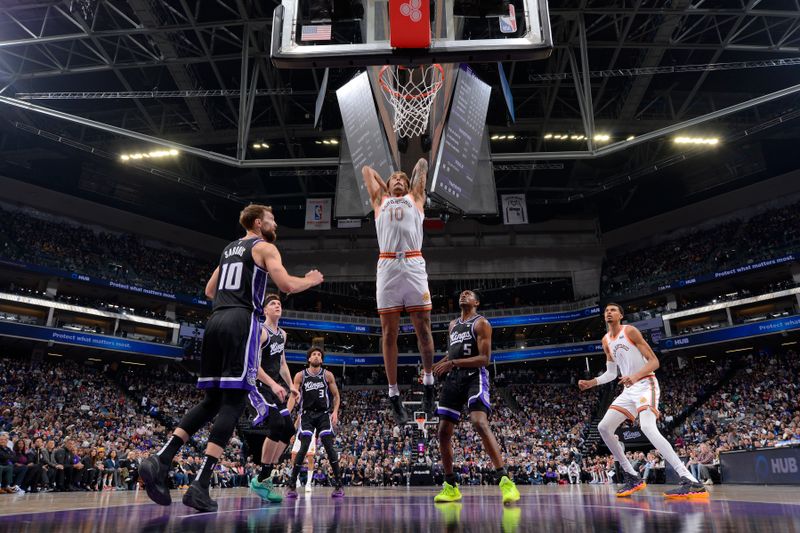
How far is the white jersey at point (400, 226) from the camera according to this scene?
508cm

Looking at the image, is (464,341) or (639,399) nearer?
(464,341)

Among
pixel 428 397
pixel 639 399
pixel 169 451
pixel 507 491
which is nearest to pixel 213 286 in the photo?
pixel 169 451

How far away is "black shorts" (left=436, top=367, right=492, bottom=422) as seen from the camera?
5676 mm

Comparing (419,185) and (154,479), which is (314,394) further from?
(154,479)

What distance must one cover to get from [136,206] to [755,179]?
3764 centimetres

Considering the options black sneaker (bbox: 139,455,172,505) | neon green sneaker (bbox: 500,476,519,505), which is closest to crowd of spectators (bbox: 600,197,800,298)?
neon green sneaker (bbox: 500,476,519,505)

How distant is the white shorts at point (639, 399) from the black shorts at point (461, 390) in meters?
1.81

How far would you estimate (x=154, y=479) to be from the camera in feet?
12.1

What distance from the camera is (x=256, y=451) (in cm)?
2661

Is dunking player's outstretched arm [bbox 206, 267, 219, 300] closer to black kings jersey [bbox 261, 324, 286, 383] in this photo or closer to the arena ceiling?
black kings jersey [bbox 261, 324, 286, 383]

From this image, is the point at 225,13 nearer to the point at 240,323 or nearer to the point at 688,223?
the point at 240,323

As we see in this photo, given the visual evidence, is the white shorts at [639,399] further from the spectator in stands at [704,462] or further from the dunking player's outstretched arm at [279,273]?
the spectator in stands at [704,462]

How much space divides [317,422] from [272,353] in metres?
2.08

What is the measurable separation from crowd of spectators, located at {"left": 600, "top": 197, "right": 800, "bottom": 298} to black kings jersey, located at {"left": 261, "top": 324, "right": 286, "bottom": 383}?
29302 millimetres
